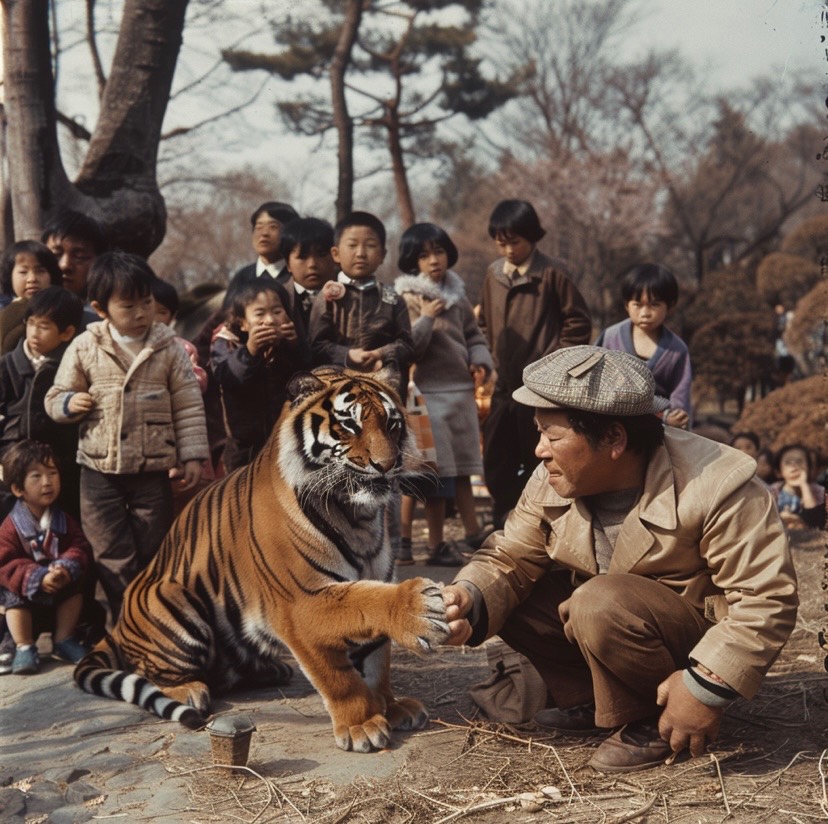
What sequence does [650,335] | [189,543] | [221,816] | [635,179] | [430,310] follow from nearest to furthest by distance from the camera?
[221,816] → [189,543] → [650,335] → [430,310] → [635,179]

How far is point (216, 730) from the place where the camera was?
9.57ft

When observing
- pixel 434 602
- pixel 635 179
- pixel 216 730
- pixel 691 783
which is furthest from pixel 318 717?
pixel 635 179

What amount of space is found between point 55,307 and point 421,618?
2.44 metres

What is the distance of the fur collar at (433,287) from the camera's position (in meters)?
5.85

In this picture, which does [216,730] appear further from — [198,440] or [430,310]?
[430,310]

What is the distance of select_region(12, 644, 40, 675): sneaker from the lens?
4.10m

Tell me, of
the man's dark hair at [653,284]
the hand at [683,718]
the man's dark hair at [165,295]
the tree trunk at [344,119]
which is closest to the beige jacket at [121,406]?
the man's dark hair at [165,295]

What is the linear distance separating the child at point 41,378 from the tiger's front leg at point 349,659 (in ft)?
5.78

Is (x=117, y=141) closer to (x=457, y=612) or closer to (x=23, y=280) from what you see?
(x=23, y=280)

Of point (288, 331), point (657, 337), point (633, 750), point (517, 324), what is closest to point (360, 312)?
point (288, 331)

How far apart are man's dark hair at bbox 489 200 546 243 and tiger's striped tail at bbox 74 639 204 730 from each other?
321 centimetres

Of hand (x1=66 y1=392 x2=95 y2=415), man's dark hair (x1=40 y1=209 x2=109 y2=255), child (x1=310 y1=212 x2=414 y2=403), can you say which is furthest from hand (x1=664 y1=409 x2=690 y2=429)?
man's dark hair (x1=40 y1=209 x2=109 y2=255)

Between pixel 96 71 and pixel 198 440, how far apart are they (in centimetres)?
1319

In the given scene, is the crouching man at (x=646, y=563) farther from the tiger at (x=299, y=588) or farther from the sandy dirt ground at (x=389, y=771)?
the tiger at (x=299, y=588)
